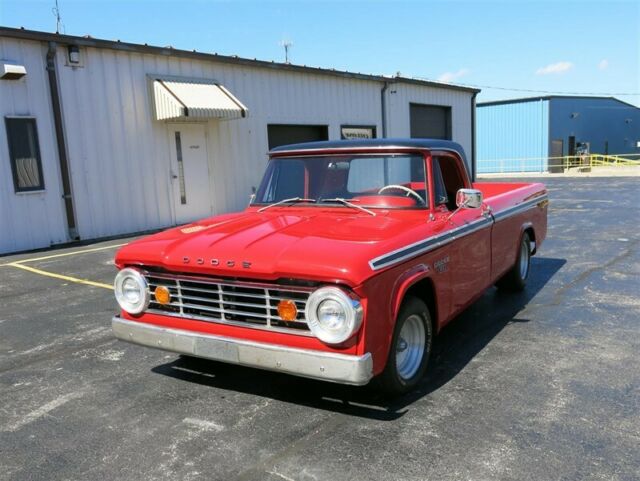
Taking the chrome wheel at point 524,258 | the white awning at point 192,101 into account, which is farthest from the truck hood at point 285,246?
the white awning at point 192,101

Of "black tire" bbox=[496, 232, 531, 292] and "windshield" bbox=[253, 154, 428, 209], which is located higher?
"windshield" bbox=[253, 154, 428, 209]

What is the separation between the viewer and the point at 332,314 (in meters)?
3.09

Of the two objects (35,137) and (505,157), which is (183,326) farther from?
(505,157)

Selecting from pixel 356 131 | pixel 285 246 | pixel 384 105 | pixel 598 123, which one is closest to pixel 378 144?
pixel 285 246

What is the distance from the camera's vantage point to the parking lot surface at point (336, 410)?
2926mm

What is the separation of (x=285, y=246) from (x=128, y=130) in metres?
9.26

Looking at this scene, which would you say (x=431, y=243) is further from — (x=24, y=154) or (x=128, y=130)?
(x=128, y=130)

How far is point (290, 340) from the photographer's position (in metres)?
3.25

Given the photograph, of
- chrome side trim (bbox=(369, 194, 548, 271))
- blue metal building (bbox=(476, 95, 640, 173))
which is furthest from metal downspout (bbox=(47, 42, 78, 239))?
blue metal building (bbox=(476, 95, 640, 173))

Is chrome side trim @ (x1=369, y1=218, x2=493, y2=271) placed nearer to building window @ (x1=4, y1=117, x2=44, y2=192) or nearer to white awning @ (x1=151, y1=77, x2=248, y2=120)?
white awning @ (x1=151, y1=77, x2=248, y2=120)

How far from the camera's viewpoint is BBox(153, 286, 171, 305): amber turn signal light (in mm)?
3703

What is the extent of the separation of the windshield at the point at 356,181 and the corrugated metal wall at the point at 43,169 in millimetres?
7130

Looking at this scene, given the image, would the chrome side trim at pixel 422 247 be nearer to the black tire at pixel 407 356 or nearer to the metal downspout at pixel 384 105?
the black tire at pixel 407 356

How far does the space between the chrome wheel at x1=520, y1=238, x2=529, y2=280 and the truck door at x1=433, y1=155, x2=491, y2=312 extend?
57.2 inches
